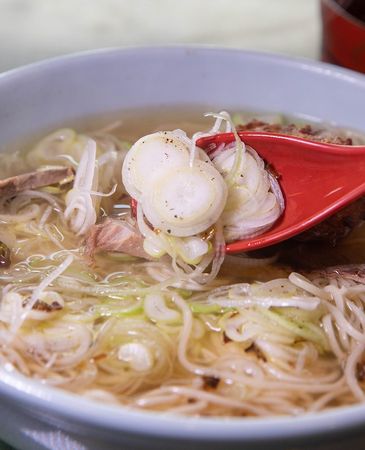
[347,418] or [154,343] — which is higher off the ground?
[347,418]

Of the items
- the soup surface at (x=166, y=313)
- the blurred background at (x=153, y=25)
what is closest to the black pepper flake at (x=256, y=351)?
the soup surface at (x=166, y=313)

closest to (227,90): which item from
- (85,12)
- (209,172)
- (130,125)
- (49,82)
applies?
(130,125)

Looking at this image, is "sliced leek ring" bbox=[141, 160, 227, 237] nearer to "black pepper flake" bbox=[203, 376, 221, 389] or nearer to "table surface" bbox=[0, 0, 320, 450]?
"black pepper flake" bbox=[203, 376, 221, 389]

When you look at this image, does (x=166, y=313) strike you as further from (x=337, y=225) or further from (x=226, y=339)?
(x=337, y=225)

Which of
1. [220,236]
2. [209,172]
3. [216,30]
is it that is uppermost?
[209,172]

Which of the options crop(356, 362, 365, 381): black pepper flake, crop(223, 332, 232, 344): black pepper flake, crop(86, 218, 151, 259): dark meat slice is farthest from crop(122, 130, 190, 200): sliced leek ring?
crop(356, 362, 365, 381): black pepper flake

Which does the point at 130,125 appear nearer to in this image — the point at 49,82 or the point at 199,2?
the point at 49,82

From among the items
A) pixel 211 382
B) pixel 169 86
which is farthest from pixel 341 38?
pixel 211 382
